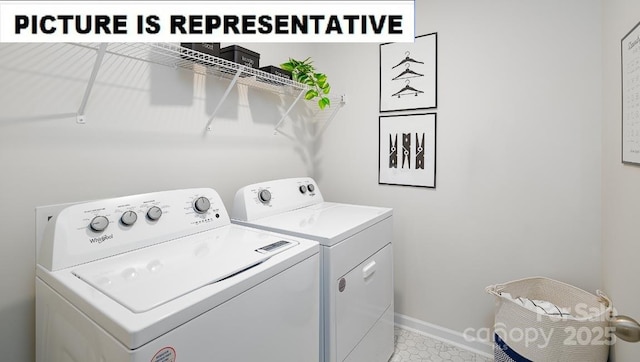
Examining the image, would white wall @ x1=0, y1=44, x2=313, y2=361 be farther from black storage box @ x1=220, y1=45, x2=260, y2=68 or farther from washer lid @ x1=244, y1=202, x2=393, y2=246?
washer lid @ x1=244, y1=202, x2=393, y2=246

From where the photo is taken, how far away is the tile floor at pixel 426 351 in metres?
1.78

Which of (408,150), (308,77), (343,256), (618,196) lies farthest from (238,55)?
(618,196)

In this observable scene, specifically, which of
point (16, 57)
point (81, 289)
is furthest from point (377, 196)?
point (16, 57)

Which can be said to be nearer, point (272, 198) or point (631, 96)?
point (631, 96)

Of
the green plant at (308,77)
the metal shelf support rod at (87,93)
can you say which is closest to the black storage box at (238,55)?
the green plant at (308,77)

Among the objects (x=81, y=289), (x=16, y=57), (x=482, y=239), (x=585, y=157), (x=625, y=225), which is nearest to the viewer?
(x=81, y=289)

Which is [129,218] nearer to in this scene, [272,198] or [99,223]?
[99,223]

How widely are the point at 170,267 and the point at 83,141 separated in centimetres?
69

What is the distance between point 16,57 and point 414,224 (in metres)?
2.08

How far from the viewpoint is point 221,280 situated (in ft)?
2.60

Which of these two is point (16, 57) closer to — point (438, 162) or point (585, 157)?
point (438, 162)

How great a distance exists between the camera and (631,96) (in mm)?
1058

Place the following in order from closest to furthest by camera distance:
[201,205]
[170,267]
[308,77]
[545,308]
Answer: [170,267]
[201,205]
[545,308]
[308,77]

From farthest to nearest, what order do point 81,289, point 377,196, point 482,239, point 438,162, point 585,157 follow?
point 377,196 → point 438,162 → point 482,239 → point 585,157 → point 81,289
